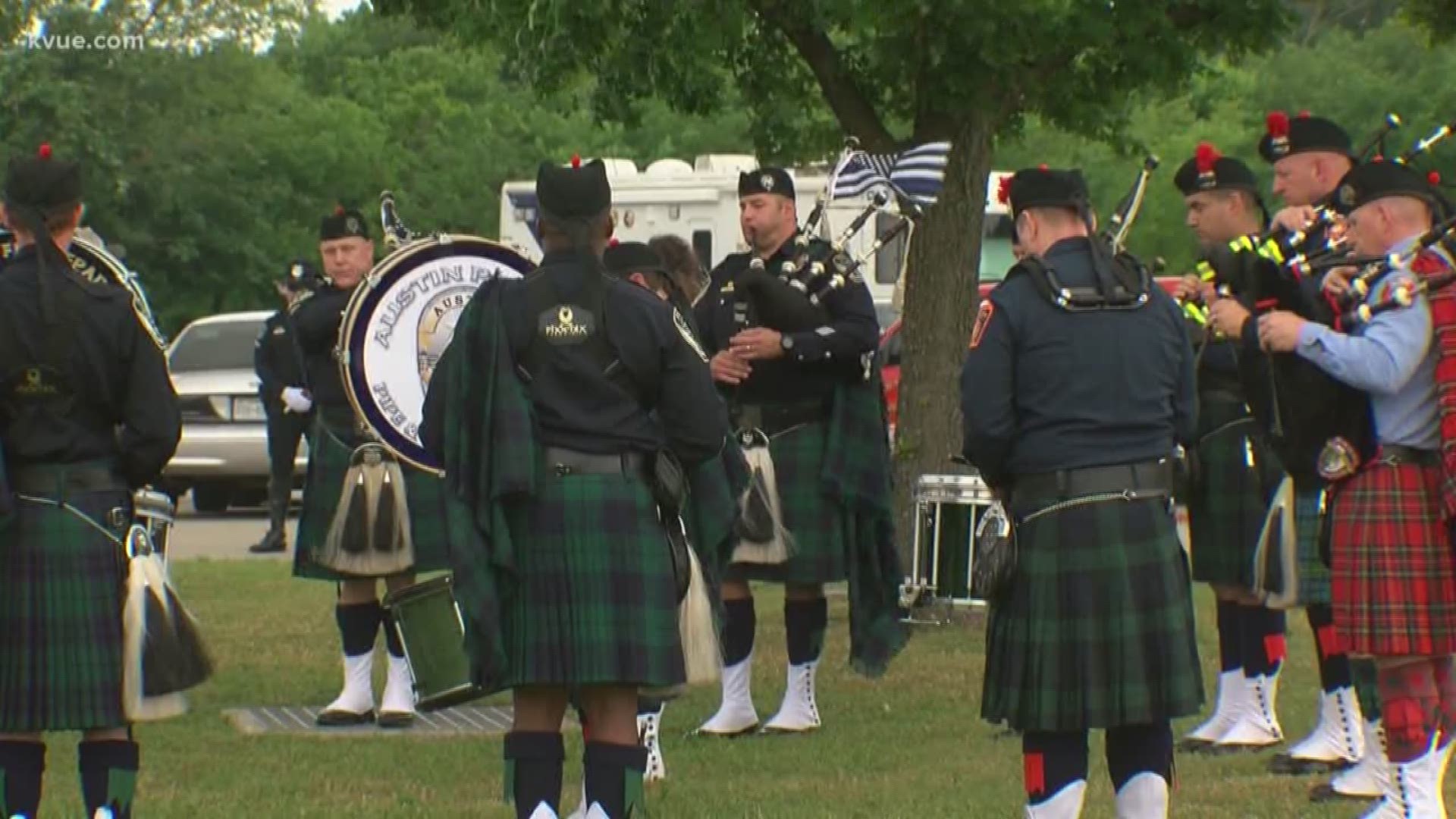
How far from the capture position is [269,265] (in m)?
32.0

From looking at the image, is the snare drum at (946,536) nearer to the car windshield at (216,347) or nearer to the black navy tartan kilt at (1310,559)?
the black navy tartan kilt at (1310,559)

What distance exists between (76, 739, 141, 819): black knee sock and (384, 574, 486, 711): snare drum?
139 cm

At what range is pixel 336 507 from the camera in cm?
924

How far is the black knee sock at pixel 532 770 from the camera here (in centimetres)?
605

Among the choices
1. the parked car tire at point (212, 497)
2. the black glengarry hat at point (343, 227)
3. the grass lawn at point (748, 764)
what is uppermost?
the black glengarry hat at point (343, 227)

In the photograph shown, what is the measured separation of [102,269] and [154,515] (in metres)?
0.63

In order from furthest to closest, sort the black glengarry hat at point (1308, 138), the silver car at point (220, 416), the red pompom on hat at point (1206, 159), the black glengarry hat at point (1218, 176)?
1. the silver car at point (220, 416)
2. the black glengarry hat at point (1218, 176)
3. the red pompom on hat at point (1206, 159)
4. the black glengarry hat at point (1308, 138)

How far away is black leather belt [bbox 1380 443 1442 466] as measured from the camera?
6531 millimetres

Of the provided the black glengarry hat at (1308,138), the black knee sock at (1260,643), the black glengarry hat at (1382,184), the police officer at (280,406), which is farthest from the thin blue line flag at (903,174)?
the black glengarry hat at (1382,184)

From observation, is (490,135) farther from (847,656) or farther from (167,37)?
(847,656)

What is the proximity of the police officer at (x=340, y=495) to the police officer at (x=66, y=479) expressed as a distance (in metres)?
2.75

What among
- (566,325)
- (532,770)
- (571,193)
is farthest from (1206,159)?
(532,770)

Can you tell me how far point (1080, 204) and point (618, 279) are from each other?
1075 millimetres

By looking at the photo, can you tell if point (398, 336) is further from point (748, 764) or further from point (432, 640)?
point (748, 764)
